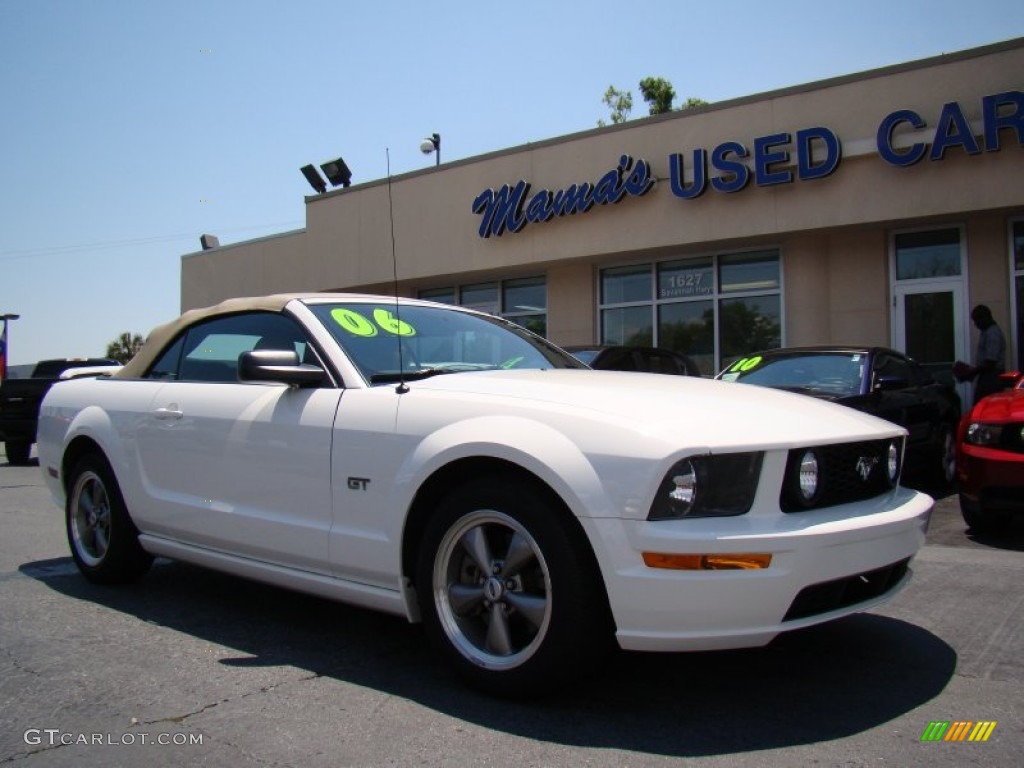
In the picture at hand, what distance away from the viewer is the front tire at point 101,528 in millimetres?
4762

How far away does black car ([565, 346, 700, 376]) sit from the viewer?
9.20m

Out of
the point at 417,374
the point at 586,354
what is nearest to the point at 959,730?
the point at 417,374

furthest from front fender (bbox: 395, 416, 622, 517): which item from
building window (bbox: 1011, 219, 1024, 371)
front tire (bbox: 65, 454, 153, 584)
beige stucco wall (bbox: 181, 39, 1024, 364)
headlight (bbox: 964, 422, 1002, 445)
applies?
building window (bbox: 1011, 219, 1024, 371)

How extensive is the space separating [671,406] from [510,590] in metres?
Answer: 0.85

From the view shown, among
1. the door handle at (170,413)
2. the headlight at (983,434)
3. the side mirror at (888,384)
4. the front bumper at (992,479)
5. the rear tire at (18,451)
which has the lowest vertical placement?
the rear tire at (18,451)

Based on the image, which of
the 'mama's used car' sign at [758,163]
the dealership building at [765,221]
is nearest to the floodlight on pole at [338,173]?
the dealership building at [765,221]

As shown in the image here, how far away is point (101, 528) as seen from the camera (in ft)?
16.3

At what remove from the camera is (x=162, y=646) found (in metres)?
3.83

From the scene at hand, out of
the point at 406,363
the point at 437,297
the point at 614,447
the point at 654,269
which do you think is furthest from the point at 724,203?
the point at 614,447

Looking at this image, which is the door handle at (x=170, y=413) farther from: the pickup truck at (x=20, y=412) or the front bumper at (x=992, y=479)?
the pickup truck at (x=20, y=412)

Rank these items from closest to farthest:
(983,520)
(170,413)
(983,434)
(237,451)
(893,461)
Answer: (893,461), (237,451), (170,413), (983,434), (983,520)

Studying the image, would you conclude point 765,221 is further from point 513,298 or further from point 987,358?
point 513,298

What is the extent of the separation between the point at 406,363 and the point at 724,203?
32.2 feet

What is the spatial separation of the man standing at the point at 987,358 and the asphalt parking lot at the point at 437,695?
19.3 ft
